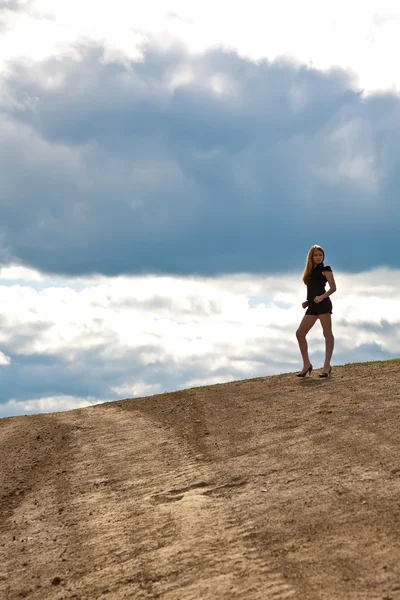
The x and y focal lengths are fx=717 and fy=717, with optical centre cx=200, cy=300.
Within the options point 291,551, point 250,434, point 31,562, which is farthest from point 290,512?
point 250,434

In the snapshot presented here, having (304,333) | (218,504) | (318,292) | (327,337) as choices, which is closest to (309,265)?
(318,292)

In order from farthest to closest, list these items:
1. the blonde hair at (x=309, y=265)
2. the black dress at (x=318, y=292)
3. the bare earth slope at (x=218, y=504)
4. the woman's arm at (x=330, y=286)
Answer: the blonde hair at (x=309, y=265)
the black dress at (x=318, y=292)
the woman's arm at (x=330, y=286)
the bare earth slope at (x=218, y=504)

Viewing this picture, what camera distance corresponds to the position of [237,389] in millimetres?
18031

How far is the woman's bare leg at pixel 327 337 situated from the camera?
54.5 feet

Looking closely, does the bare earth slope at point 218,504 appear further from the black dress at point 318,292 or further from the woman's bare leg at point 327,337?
the black dress at point 318,292

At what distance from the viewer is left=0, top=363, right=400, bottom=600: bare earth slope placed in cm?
677

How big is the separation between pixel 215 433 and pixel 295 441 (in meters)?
2.18

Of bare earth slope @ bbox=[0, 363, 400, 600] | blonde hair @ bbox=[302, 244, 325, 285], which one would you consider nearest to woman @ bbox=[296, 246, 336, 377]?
blonde hair @ bbox=[302, 244, 325, 285]

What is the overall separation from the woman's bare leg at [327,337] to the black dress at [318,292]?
152 millimetres

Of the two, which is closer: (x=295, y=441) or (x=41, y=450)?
(x=295, y=441)

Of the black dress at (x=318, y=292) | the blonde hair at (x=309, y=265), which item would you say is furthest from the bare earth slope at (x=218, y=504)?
the blonde hair at (x=309, y=265)

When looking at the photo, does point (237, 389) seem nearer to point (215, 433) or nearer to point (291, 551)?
point (215, 433)

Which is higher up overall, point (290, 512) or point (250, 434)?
point (250, 434)

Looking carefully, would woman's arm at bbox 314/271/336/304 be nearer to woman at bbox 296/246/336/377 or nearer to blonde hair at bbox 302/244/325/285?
woman at bbox 296/246/336/377
